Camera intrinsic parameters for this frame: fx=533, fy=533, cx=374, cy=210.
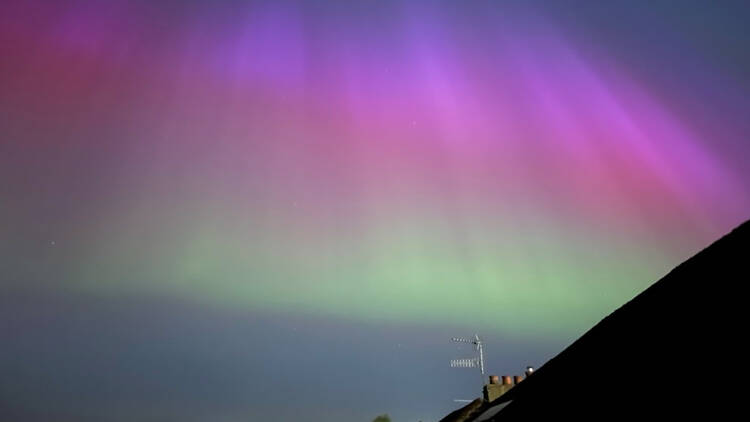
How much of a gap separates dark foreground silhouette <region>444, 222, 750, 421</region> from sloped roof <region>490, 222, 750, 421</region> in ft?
0.04

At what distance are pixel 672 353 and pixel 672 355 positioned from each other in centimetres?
6

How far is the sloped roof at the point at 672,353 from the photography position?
227 inches

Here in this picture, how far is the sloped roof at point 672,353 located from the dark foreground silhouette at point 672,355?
14 mm

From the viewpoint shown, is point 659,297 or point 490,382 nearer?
point 659,297

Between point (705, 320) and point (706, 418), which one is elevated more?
point (705, 320)

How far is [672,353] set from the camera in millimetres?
6910

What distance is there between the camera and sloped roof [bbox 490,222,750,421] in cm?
577

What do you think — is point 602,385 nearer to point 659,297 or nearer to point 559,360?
point 659,297

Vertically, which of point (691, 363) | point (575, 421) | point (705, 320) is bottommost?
point (575, 421)

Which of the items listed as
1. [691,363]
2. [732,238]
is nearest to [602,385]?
[691,363]

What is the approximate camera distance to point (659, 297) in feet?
30.4

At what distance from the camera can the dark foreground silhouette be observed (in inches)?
225

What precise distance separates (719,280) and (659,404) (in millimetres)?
2379

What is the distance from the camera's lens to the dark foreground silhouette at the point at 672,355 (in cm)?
573
